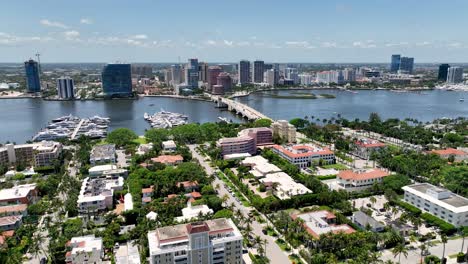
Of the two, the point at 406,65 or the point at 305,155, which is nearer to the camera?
the point at 305,155

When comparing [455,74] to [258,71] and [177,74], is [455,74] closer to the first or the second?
[258,71]

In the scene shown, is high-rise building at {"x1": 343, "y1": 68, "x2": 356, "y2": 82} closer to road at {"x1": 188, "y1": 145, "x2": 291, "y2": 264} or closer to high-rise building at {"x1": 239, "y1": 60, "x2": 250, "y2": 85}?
high-rise building at {"x1": 239, "y1": 60, "x2": 250, "y2": 85}

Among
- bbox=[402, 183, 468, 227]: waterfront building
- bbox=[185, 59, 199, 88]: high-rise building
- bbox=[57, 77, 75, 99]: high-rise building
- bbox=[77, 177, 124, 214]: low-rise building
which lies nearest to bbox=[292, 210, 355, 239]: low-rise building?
bbox=[402, 183, 468, 227]: waterfront building

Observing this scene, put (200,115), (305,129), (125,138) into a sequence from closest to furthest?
1. (125,138)
2. (305,129)
3. (200,115)

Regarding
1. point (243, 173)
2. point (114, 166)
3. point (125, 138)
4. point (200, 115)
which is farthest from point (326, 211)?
point (200, 115)

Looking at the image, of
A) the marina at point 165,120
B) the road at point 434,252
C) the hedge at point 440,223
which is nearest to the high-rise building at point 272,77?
the marina at point 165,120

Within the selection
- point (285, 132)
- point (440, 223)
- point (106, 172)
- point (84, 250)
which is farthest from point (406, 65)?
point (84, 250)

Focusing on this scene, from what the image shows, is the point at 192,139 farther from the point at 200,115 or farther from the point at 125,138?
the point at 200,115
